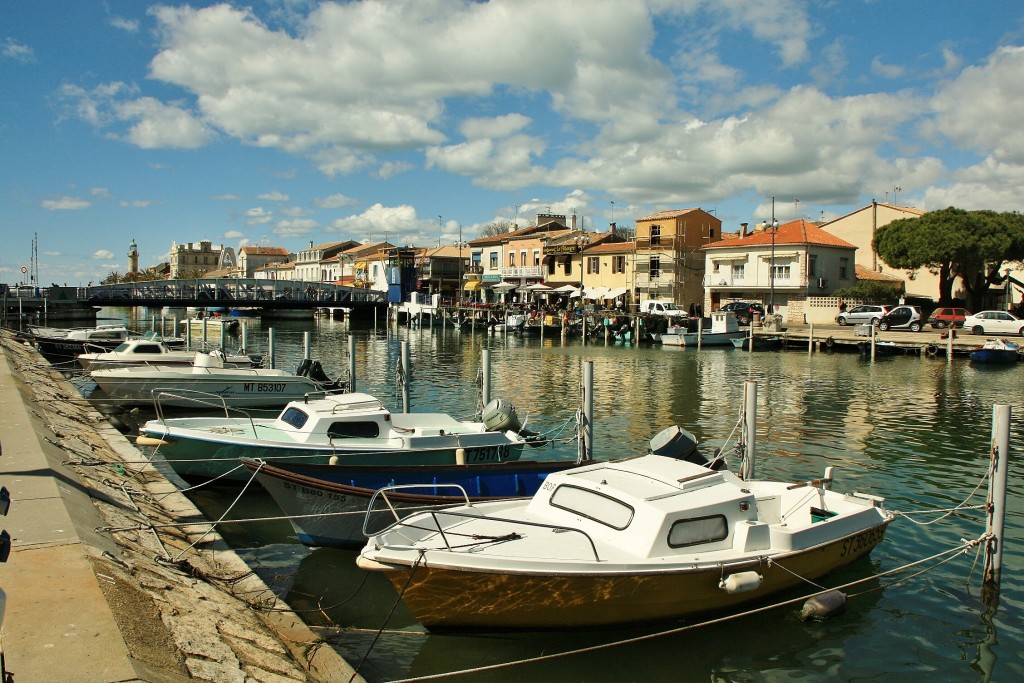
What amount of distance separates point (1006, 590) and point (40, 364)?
35.5 metres

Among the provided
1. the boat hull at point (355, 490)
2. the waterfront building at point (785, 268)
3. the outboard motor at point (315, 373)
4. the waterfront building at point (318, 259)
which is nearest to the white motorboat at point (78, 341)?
the outboard motor at point (315, 373)

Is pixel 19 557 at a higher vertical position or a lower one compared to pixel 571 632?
higher

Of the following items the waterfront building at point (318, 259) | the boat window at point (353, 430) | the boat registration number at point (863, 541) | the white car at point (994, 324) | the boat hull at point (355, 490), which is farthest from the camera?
the waterfront building at point (318, 259)

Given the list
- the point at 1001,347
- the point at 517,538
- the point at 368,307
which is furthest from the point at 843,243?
the point at 517,538

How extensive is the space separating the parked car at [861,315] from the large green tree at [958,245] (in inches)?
206

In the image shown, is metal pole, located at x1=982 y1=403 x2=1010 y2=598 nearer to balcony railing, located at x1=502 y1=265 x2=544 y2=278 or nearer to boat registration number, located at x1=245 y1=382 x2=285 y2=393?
boat registration number, located at x1=245 y1=382 x2=285 y2=393

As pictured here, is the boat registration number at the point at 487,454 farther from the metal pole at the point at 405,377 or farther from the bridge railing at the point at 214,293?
the bridge railing at the point at 214,293

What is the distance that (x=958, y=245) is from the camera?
53094mm

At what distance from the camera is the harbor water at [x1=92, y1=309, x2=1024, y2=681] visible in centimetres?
912

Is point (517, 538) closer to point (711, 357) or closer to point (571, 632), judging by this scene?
point (571, 632)

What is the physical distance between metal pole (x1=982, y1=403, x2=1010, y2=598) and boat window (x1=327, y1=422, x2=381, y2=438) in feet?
35.9

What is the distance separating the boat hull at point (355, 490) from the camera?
1155cm

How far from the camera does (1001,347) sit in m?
39.5

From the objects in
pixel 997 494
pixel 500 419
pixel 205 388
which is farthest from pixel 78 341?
pixel 997 494
